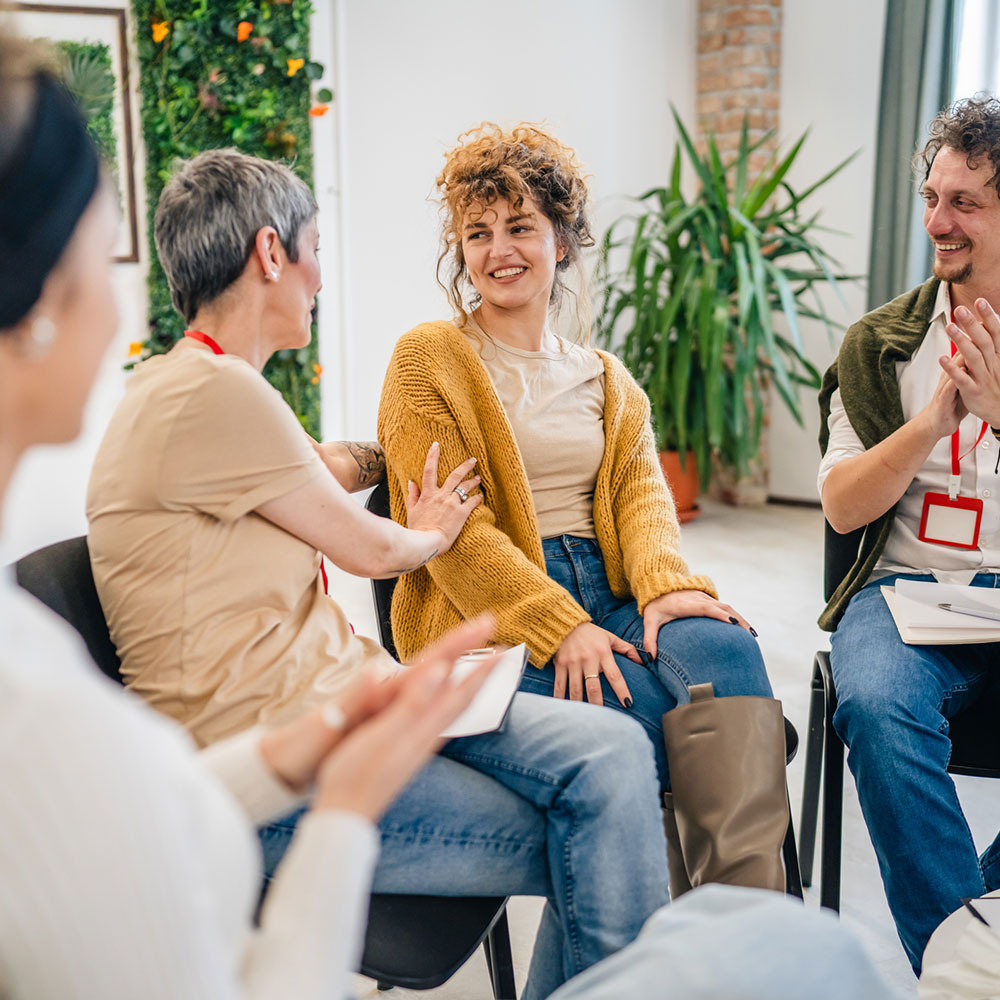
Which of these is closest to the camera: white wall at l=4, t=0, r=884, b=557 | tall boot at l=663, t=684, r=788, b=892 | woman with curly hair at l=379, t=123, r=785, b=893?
tall boot at l=663, t=684, r=788, b=892

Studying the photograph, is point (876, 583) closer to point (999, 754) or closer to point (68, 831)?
point (999, 754)

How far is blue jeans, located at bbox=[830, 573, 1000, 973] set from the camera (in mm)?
1505

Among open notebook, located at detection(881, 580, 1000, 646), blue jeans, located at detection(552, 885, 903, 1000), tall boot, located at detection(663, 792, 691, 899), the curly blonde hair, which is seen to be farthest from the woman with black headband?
the curly blonde hair

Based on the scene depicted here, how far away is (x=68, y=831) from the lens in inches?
22.1

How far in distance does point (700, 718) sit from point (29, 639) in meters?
1.05

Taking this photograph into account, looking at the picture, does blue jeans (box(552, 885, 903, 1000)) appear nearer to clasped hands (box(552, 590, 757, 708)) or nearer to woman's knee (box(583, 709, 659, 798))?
woman's knee (box(583, 709, 659, 798))

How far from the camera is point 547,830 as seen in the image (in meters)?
1.23

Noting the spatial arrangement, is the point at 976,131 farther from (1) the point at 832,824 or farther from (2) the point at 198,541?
(2) the point at 198,541

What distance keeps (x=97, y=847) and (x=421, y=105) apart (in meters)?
4.32

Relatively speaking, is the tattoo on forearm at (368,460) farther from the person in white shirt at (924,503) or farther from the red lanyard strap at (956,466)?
the red lanyard strap at (956,466)

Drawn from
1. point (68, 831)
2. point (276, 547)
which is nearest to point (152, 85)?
point (276, 547)

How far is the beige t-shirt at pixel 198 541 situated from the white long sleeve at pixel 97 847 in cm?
52

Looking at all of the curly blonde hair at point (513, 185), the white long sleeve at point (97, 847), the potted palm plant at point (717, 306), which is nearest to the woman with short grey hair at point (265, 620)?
the white long sleeve at point (97, 847)

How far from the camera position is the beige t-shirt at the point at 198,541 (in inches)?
45.2
